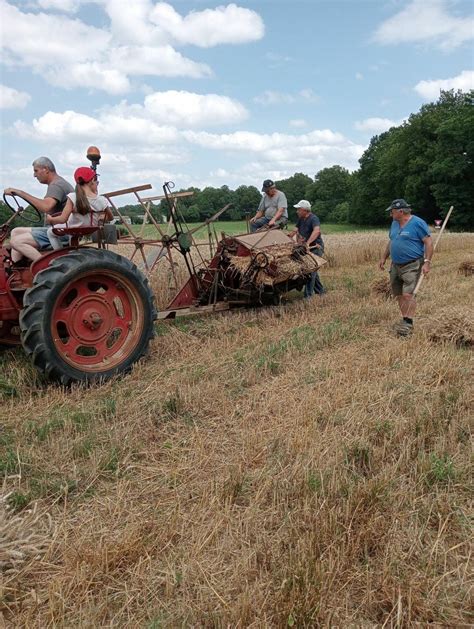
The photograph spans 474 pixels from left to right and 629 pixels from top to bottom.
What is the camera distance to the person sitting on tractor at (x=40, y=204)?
13.9 feet

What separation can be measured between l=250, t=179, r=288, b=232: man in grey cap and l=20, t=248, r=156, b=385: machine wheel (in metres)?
3.43

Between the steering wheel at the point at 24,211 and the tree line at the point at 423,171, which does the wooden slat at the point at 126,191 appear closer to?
the steering wheel at the point at 24,211

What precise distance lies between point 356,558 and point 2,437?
7.46 feet

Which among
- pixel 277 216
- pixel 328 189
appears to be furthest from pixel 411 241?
pixel 328 189

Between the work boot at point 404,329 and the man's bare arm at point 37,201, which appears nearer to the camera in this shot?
the man's bare arm at point 37,201

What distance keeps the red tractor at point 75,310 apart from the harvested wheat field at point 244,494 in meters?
0.23

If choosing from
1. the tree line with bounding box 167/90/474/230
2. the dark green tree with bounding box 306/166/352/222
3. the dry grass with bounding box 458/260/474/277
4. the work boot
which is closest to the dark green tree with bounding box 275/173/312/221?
the dark green tree with bounding box 306/166/352/222

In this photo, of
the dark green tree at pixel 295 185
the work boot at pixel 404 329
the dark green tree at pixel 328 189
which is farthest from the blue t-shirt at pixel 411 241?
the dark green tree at pixel 295 185

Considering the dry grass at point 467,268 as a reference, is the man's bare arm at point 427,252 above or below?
above

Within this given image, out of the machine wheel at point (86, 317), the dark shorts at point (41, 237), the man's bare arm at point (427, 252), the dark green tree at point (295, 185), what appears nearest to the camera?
the machine wheel at point (86, 317)

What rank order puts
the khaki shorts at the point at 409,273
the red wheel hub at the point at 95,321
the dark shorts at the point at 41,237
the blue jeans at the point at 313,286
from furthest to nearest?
the blue jeans at the point at 313,286 < the khaki shorts at the point at 409,273 < the dark shorts at the point at 41,237 < the red wheel hub at the point at 95,321

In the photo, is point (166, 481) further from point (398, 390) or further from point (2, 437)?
point (398, 390)

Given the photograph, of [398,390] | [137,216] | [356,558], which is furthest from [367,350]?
[137,216]

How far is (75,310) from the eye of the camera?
13.4ft
